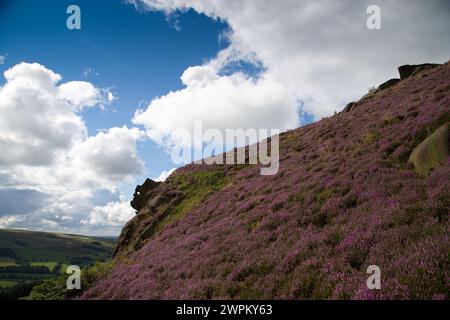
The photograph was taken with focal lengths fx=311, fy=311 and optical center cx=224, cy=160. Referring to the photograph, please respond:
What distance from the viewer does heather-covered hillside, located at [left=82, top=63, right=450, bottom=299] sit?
743cm

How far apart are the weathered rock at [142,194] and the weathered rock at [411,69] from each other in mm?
32965

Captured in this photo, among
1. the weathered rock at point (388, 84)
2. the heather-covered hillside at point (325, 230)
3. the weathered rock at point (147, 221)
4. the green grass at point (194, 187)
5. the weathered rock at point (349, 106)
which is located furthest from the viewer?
the weathered rock at point (388, 84)

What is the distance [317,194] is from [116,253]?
20095 millimetres

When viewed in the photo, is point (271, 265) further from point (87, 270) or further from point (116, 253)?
point (116, 253)

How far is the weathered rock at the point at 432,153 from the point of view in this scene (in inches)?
466

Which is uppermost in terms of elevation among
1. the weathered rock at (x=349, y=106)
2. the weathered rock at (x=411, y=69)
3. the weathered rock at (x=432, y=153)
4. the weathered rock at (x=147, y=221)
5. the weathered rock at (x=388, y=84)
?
the weathered rock at (x=411, y=69)

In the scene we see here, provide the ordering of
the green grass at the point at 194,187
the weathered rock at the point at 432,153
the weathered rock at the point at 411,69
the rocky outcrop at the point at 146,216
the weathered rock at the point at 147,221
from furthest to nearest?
1. the weathered rock at the point at 411,69
2. the green grass at the point at 194,187
3. the rocky outcrop at the point at 146,216
4. the weathered rock at the point at 147,221
5. the weathered rock at the point at 432,153

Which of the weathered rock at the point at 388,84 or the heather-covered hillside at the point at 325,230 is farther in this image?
the weathered rock at the point at 388,84

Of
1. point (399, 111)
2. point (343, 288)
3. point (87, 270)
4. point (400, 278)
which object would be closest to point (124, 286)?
point (87, 270)

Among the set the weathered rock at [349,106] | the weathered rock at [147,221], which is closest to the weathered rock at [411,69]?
the weathered rock at [349,106]

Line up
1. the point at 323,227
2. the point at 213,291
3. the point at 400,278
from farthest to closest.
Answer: the point at 323,227 < the point at 213,291 < the point at 400,278

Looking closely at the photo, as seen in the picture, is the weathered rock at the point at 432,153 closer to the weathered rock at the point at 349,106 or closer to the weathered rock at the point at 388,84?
the weathered rock at the point at 349,106

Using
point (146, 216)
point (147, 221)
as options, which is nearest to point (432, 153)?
point (147, 221)

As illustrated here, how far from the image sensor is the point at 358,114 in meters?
29.1
